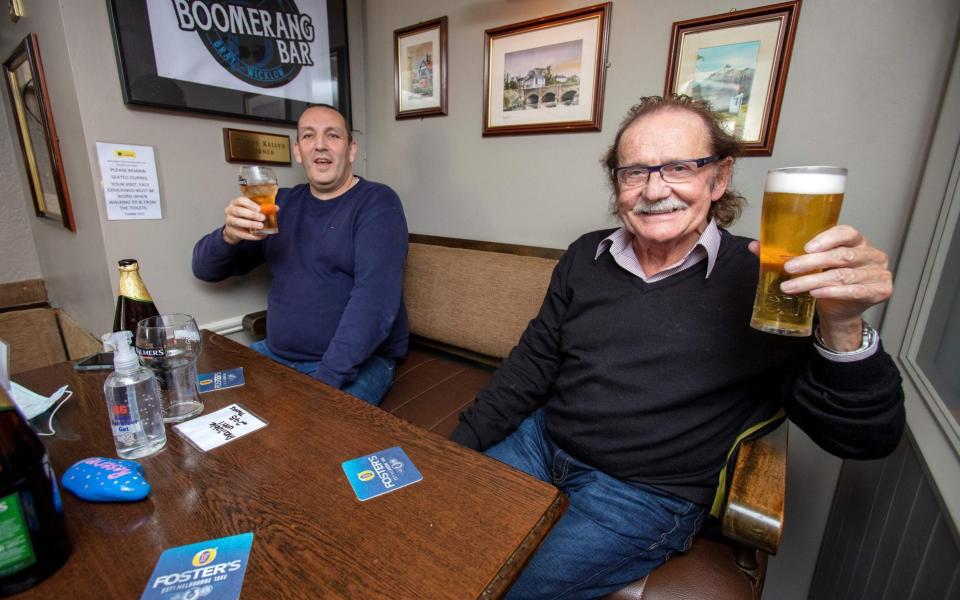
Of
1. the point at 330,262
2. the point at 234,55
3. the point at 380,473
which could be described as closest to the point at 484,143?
the point at 330,262

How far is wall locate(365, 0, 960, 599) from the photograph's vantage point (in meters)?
1.21

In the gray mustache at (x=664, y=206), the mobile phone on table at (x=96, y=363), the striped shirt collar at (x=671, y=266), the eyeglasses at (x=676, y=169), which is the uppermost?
the eyeglasses at (x=676, y=169)

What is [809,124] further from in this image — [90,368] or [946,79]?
[90,368]

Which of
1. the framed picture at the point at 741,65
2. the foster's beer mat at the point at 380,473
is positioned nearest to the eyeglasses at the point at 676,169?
the framed picture at the point at 741,65

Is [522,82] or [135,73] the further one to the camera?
[522,82]

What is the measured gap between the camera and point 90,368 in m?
1.09

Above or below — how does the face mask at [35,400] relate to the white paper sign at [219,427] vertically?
above

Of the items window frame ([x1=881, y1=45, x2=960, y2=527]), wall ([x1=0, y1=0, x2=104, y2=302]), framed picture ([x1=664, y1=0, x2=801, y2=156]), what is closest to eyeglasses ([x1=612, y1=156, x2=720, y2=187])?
framed picture ([x1=664, y1=0, x2=801, y2=156])

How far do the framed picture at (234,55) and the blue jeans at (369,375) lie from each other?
107 centimetres

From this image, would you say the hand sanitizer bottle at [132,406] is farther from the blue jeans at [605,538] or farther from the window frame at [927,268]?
the window frame at [927,268]

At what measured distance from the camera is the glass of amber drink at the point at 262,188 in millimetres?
1245

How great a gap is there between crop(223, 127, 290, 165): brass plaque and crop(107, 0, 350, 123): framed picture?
78mm

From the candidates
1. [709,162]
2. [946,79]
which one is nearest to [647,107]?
[709,162]

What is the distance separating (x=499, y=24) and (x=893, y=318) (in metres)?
1.77
